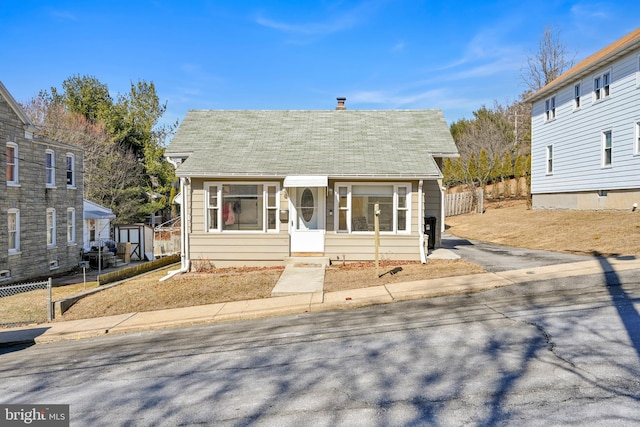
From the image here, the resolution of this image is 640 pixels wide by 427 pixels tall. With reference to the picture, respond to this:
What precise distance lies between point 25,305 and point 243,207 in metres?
7.12

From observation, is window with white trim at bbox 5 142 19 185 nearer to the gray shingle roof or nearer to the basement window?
the basement window

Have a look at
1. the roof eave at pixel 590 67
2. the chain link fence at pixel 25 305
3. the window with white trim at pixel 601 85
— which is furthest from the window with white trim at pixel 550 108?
the chain link fence at pixel 25 305

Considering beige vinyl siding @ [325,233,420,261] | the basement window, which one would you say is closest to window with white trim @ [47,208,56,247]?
the basement window

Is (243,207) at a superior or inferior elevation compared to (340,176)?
inferior

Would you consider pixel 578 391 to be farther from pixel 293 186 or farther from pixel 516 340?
Result: pixel 293 186

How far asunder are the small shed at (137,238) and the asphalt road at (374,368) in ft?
62.5

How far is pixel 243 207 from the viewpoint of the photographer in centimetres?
1441

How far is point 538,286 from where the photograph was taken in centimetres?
980

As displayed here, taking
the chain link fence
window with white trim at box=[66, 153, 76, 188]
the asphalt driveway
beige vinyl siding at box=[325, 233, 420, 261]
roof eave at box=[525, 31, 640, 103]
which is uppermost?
roof eave at box=[525, 31, 640, 103]

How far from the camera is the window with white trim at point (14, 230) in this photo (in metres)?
19.2

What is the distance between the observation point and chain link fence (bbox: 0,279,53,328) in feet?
36.1

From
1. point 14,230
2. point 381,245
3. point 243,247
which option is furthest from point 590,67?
point 14,230

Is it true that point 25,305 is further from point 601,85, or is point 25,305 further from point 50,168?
point 601,85

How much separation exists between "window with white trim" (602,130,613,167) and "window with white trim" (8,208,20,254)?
26114 mm
